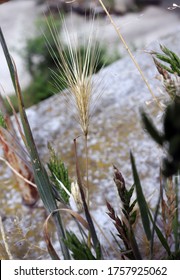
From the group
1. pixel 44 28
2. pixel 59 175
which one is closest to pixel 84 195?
pixel 59 175

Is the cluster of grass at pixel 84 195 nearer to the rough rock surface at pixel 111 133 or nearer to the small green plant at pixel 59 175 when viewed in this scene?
the small green plant at pixel 59 175

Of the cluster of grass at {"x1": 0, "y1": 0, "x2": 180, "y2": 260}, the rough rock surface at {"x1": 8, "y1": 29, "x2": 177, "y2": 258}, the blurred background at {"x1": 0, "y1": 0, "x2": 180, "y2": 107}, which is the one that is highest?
the cluster of grass at {"x1": 0, "y1": 0, "x2": 180, "y2": 260}

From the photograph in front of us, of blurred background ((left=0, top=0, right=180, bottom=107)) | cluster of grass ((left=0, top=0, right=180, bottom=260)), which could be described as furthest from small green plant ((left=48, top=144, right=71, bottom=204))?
blurred background ((left=0, top=0, right=180, bottom=107))

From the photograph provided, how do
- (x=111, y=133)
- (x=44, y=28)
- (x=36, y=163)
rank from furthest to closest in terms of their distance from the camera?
(x=44, y=28) → (x=111, y=133) → (x=36, y=163)

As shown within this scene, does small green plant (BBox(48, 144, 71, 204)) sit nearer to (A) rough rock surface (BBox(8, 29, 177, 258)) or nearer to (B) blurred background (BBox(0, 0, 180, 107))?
(A) rough rock surface (BBox(8, 29, 177, 258))

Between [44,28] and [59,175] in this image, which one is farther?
[44,28]

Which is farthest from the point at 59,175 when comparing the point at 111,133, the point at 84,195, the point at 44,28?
the point at 44,28

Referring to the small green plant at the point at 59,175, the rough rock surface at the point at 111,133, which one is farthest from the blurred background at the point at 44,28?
the small green plant at the point at 59,175

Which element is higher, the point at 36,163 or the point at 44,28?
the point at 36,163

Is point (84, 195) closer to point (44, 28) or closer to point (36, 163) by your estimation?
point (36, 163)

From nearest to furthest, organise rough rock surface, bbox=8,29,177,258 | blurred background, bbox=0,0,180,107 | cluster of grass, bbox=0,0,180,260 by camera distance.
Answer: cluster of grass, bbox=0,0,180,260 → rough rock surface, bbox=8,29,177,258 → blurred background, bbox=0,0,180,107

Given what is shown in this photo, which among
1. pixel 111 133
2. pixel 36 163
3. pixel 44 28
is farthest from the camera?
pixel 44 28
